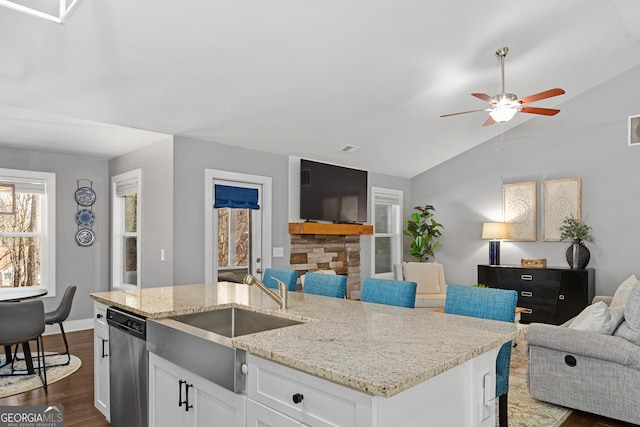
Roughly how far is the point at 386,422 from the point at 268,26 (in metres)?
3.04

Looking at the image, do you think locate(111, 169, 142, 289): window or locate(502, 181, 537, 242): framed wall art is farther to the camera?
locate(502, 181, 537, 242): framed wall art

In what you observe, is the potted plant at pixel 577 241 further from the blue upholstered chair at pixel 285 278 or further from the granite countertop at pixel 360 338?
the granite countertop at pixel 360 338

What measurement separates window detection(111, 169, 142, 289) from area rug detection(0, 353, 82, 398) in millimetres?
1346

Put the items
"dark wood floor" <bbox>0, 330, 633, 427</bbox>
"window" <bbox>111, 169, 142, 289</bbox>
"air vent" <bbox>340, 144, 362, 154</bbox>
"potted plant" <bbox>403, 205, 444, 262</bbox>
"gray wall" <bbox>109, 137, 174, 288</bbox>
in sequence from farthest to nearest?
"potted plant" <bbox>403, 205, 444, 262</bbox> → "air vent" <bbox>340, 144, 362, 154</bbox> → "window" <bbox>111, 169, 142, 289</bbox> → "gray wall" <bbox>109, 137, 174, 288</bbox> → "dark wood floor" <bbox>0, 330, 633, 427</bbox>

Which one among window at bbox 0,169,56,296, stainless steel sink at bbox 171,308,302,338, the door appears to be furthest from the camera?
window at bbox 0,169,56,296

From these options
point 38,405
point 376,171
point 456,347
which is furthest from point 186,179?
point 456,347

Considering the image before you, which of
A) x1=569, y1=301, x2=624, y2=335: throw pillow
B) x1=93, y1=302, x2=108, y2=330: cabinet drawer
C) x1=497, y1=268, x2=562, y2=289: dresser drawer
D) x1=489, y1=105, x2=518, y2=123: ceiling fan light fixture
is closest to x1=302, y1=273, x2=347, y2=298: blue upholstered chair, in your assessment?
x1=93, y1=302, x2=108, y2=330: cabinet drawer

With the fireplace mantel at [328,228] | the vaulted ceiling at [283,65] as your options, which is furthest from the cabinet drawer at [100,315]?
the fireplace mantel at [328,228]

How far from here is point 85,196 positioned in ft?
19.4

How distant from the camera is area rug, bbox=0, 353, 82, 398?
11.6 feet

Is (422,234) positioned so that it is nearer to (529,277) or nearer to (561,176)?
(529,277)

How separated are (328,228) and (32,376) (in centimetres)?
371

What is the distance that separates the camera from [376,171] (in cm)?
720

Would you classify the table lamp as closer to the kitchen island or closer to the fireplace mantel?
the fireplace mantel
